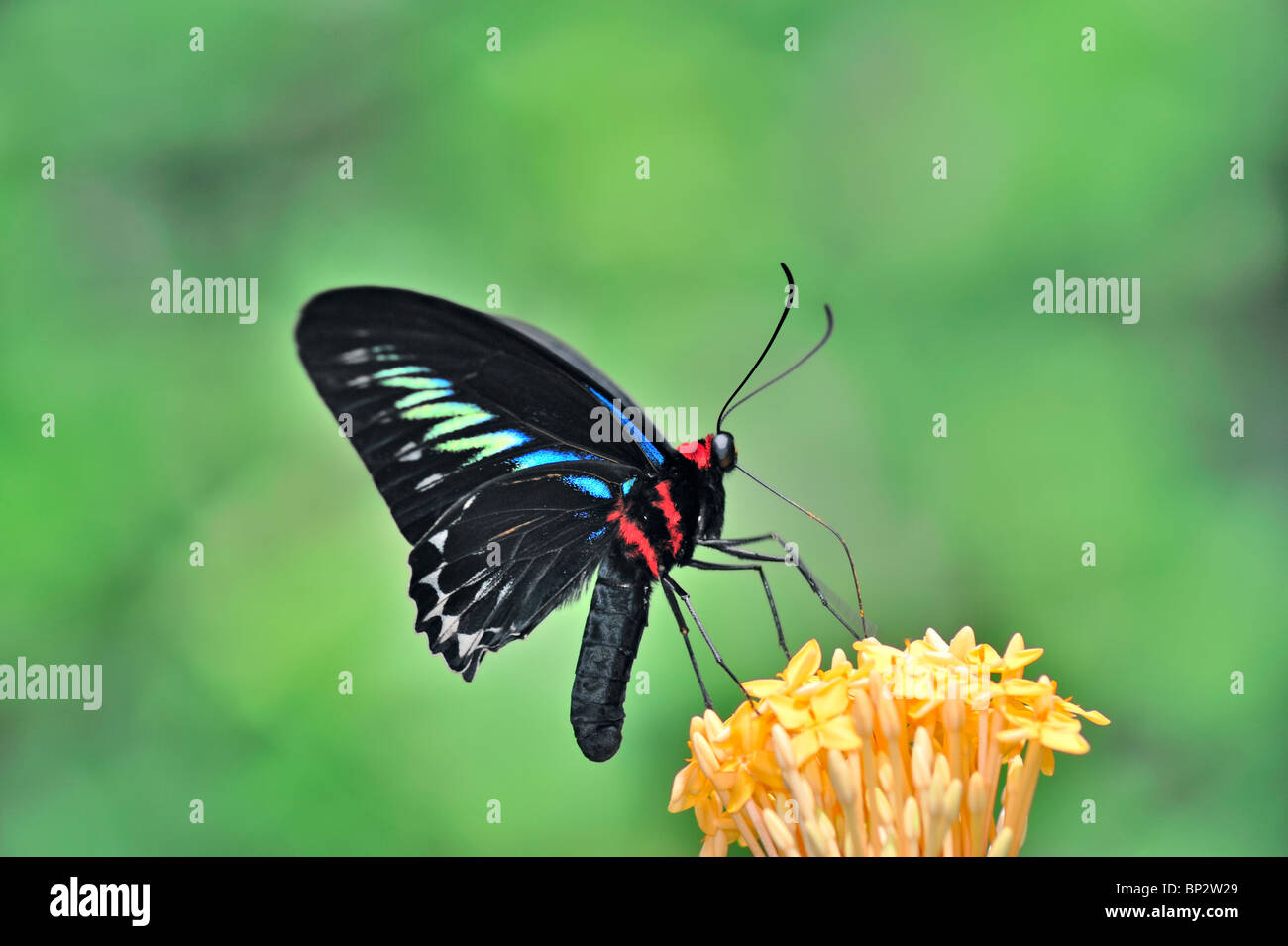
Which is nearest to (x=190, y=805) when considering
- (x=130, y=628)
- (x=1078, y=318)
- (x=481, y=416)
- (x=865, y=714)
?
(x=130, y=628)

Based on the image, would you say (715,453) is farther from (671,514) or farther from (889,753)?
(889,753)

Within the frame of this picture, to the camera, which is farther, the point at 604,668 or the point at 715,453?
the point at 715,453

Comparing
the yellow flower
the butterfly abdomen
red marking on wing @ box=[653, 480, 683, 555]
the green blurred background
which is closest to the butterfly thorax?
red marking on wing @ box=[653, 480, 683, 555]

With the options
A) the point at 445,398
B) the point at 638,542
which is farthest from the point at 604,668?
the point at 445,398

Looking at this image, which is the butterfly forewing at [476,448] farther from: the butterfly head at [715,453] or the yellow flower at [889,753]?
the yellow flower at [889,753]

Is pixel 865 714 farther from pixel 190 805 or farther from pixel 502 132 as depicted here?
pixel 502 132
